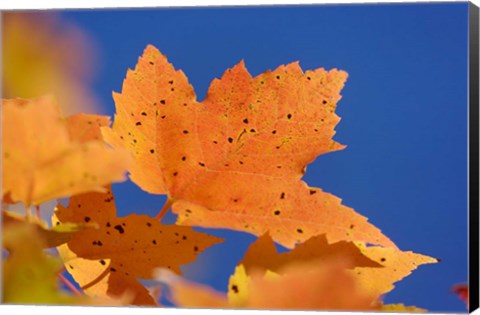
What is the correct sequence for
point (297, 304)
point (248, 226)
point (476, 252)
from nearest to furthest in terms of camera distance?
point (297, 304)
point (248, 226)
point (476, 252)

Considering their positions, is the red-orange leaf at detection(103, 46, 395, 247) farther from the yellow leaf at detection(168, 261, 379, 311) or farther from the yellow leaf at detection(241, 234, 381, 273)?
the yellow leaf at detection(168, 261, 379, 311)

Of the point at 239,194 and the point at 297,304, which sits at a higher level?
the point at 239,194

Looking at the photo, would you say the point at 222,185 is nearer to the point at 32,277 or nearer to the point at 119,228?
the point at 119,228

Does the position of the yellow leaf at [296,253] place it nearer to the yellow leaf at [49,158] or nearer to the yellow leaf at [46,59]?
the yellow leaf at [49,158]

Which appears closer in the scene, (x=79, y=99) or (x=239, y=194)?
(x=239, y=194)

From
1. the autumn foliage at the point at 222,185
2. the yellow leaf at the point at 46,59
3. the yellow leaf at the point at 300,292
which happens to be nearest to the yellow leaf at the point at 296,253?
the autumn foliage at the point at 222,185

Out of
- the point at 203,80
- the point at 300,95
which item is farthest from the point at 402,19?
the point at 300,95

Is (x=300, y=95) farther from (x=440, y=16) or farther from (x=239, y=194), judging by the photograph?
(x=440, y=16)
